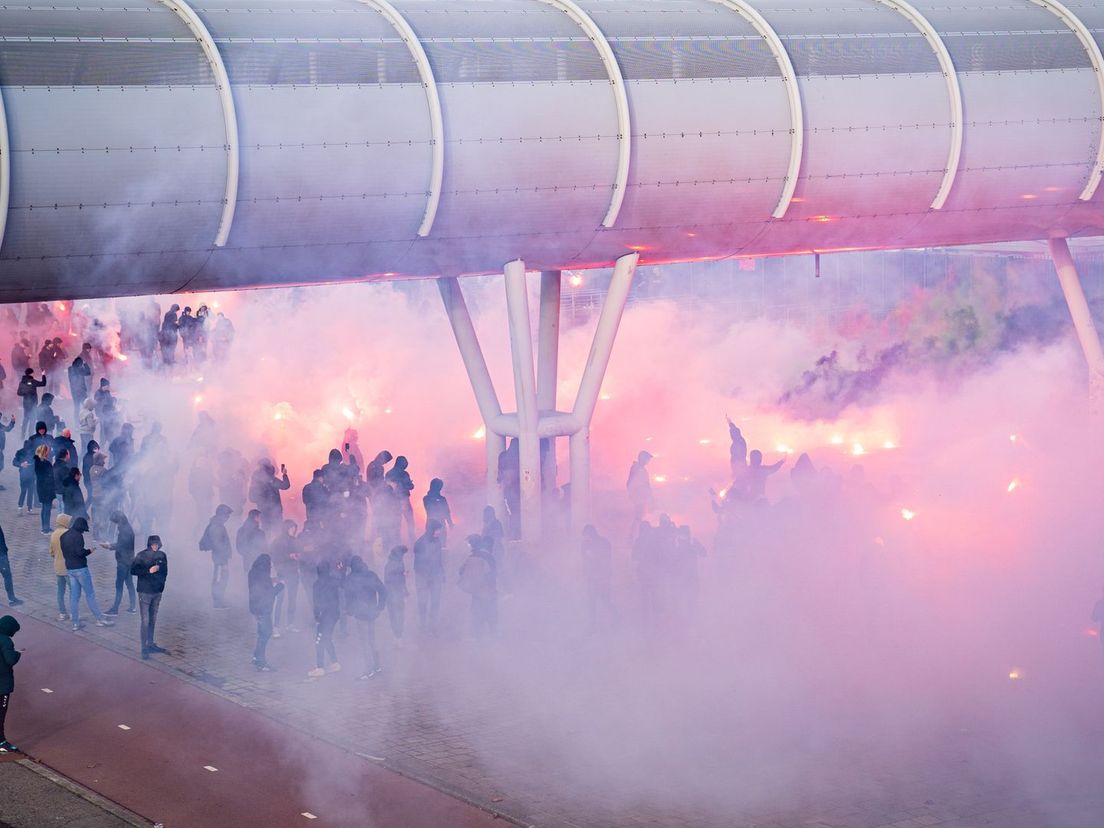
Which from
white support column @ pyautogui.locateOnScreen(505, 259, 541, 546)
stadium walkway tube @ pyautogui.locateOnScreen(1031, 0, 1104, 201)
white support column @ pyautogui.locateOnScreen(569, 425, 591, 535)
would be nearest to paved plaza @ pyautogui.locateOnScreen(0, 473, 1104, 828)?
white support column @ pyautogui.locateOnScreen(505, 259, 541, 546)

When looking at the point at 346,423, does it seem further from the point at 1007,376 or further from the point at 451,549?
the point at 1007,376

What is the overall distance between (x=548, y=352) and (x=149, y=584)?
19.9ft

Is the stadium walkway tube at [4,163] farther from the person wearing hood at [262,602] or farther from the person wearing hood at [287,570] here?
the person wearing hood at [287,570]

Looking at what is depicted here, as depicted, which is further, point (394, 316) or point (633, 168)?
point (394, 316)

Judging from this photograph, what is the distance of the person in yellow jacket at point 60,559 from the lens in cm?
1539

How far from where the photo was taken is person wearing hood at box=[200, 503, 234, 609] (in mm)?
16188

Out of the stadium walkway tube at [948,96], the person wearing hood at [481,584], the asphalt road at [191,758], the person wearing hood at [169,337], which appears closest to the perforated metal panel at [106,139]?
the asphalt road at [191,758]

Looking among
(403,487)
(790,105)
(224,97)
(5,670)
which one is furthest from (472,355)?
(5,670)

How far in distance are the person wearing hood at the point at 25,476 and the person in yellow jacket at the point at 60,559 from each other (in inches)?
167

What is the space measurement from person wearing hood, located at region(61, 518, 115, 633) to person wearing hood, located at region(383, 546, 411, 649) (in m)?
3.10

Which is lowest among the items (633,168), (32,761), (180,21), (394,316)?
(32,761)

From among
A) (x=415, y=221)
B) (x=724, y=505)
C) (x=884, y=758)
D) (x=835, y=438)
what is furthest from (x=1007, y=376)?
(x=884, y=758)

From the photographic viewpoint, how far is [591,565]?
15.2 metres

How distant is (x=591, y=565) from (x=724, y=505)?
10.9 feet
